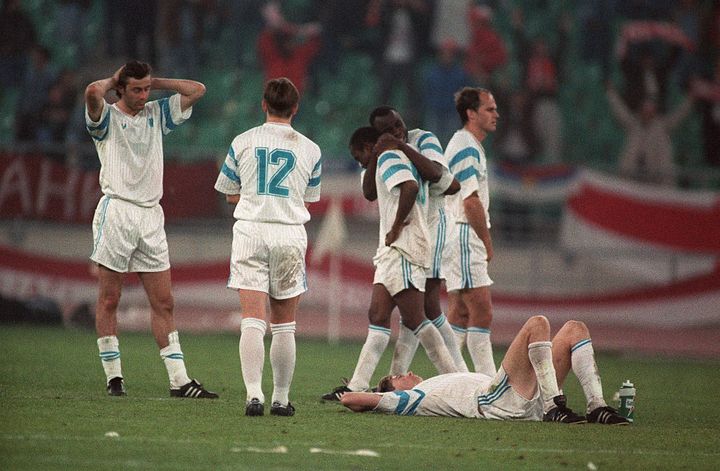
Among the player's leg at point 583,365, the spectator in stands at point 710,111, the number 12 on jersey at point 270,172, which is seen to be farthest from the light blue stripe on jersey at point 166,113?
the spectator in stands at point 710,111

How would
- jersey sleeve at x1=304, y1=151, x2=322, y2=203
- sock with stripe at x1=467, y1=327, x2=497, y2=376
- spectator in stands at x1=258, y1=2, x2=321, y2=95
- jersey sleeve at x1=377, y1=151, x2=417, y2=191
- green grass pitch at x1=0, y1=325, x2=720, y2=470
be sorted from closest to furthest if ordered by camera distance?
green grass pitch at x1=0, y1=325, x2=720, y2=470 < jersey sleeve at x1=304, y1=151, x2=322, y2=203 < jersey sleeve at x1=377, y1=151, x2=417, y2=191 < sock with stripe at x1=467, y1=327, x2=497, y2=376 < spectator in stands at x1=258, y1=2, x2=321, y2=95

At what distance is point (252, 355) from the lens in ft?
27.8

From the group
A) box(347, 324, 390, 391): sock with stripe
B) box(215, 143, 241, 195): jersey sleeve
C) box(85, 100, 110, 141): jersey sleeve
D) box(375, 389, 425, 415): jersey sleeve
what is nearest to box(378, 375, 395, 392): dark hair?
box(375, 389, 425, 415): jersey sleeve

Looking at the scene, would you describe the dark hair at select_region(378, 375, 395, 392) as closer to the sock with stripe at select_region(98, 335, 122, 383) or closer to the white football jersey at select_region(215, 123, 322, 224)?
the white football jersey at select_region(215, 123, 322, 224)

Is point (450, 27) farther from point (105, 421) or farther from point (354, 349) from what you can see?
point (105, 421)

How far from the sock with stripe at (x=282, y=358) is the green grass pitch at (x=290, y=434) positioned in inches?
9.6

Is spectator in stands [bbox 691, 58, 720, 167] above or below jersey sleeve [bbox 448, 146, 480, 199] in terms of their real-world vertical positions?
above

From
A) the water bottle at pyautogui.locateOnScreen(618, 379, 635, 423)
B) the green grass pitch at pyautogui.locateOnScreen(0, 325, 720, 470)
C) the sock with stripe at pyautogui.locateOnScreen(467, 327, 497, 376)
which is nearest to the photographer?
the green grass pitch at pyautogui.locateOnScreen(0, 325, 720, 470)

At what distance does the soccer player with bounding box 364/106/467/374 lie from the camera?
9789mm

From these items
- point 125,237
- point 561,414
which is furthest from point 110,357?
point 561,414

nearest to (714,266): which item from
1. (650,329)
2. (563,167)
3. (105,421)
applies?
(650,329)

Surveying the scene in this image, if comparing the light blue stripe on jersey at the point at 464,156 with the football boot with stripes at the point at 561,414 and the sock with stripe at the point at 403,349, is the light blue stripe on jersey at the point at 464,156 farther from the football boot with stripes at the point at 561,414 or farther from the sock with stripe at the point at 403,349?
the football boot with stripes at the point at 561,414

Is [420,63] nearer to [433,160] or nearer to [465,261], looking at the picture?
[465,261]

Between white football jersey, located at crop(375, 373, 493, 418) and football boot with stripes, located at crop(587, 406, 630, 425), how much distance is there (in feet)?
2.29
